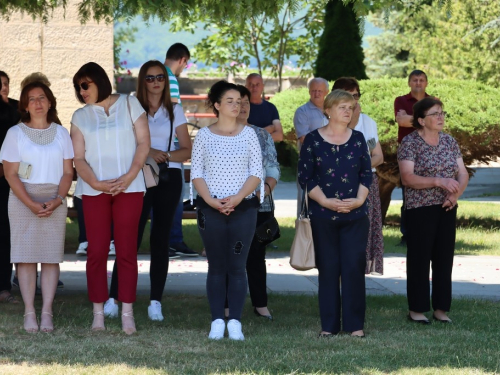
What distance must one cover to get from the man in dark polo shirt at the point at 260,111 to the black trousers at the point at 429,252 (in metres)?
3.21

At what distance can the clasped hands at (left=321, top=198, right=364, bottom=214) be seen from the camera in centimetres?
671

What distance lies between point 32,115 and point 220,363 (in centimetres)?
254

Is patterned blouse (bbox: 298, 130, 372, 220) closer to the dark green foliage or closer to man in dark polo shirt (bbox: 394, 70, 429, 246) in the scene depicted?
man in dark polo shirt (bbox: 394, 70, 429, 246)

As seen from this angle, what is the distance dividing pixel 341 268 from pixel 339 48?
14.3m

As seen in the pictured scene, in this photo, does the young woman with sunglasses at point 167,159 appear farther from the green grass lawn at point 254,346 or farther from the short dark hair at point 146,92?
the green grass lawn at point 254,346

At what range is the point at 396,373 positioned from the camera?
5.70 m

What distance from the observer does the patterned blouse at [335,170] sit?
22.3 ft

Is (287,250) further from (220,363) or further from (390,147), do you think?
(220,363)

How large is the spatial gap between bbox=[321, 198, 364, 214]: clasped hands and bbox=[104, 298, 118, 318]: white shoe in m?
1.95

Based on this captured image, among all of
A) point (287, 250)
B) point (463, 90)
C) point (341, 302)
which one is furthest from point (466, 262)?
point (341, 302)

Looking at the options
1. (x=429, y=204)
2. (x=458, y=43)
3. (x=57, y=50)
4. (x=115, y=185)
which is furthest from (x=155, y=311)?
(x=458, y=43)

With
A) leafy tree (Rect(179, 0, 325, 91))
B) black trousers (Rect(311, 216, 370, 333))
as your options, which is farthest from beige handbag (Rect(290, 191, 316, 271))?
leafy tree (Rect(179, 0, 325, 91))

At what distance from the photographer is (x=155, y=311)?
7.43 meters

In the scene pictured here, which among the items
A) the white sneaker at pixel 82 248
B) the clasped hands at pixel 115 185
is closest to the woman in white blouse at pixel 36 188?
the clasped hands at pixel 115 185
